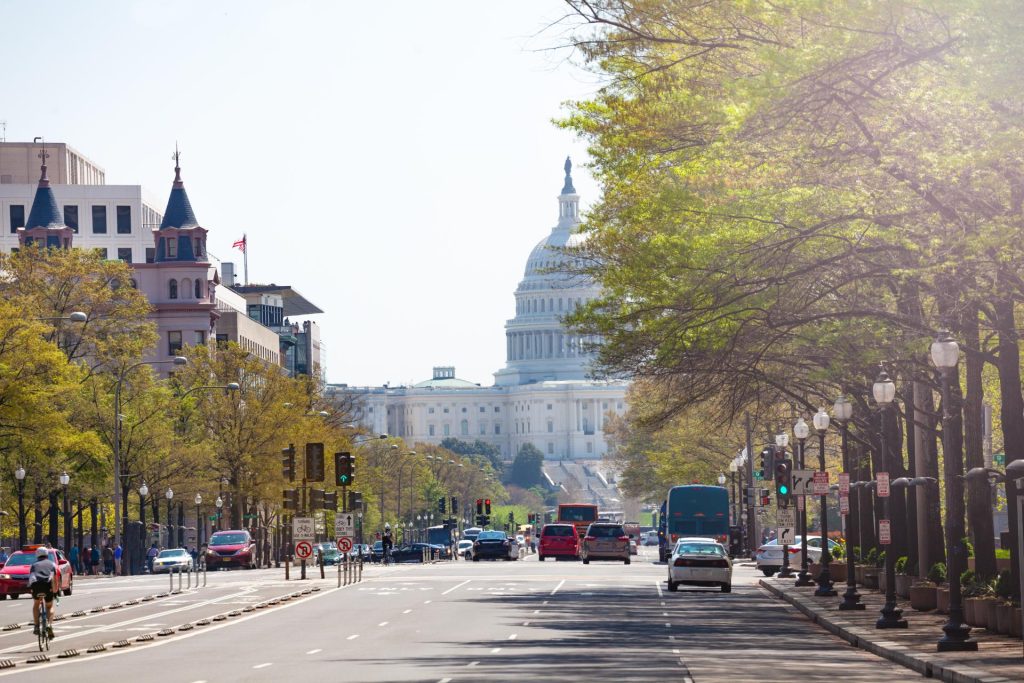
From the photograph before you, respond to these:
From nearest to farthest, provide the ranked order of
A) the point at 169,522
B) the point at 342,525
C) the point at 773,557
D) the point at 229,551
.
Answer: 1. the point at 342,525
2. the point at 773,557
3. the point at 229,551
4. the point at 169,522

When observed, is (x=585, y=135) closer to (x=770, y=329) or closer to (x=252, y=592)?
(x=770, y=329)

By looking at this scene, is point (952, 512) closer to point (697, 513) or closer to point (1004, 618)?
point (1004, 618)

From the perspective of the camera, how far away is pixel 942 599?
131ft

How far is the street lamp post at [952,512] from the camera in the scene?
30.3 m

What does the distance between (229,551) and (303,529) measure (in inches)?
986

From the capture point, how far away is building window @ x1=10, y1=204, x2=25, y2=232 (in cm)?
15588

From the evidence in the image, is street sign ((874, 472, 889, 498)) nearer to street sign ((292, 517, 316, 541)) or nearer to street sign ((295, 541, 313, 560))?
street sign ((292, 517, 316, 541))

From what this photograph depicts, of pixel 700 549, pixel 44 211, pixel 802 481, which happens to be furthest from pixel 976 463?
pixel 44 211

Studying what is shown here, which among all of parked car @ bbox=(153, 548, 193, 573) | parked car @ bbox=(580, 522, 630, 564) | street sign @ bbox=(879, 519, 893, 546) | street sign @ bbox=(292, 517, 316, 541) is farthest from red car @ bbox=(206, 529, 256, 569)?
street sign @ bbox=(879, 519, 893, 546)

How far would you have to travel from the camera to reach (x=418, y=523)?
198250 mm

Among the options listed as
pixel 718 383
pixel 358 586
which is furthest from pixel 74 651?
pixel 358 586

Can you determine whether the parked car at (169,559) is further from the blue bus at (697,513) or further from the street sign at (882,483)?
the street sign at (882,483)

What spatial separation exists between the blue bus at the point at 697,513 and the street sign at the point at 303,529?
2484 centimetres

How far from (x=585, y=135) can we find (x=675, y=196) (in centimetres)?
659
